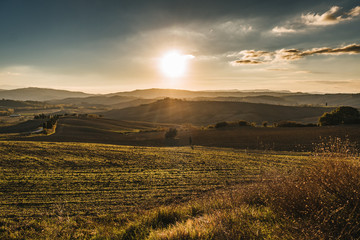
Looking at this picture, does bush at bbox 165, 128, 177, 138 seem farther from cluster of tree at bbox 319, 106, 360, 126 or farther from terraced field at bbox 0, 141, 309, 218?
cluster of tree at bbox 319, 106, 360, 126

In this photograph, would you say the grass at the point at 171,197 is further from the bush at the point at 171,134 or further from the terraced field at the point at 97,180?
the bush at the point at 171,134

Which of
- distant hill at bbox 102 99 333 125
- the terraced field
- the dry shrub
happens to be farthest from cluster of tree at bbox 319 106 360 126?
the dry shrub

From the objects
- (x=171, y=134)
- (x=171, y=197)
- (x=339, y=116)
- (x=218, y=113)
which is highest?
(x=339, y=116)

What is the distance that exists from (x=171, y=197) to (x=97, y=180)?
560cm

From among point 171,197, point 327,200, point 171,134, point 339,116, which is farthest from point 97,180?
point 339,116

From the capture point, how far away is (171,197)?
10469mm

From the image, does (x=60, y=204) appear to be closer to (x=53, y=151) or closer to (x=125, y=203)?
(x=125, y=203)

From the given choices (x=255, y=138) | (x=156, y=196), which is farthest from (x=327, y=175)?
(x=255, y=138)

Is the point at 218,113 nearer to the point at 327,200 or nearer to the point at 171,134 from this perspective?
the point at 171,134

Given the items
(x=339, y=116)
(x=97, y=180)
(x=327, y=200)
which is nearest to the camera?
(x=327, y=200)

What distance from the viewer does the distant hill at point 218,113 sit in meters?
109

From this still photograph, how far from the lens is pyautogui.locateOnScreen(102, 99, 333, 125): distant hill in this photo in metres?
109

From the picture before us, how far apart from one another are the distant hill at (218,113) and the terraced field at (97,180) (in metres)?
86.6

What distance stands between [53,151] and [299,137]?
39.6m
